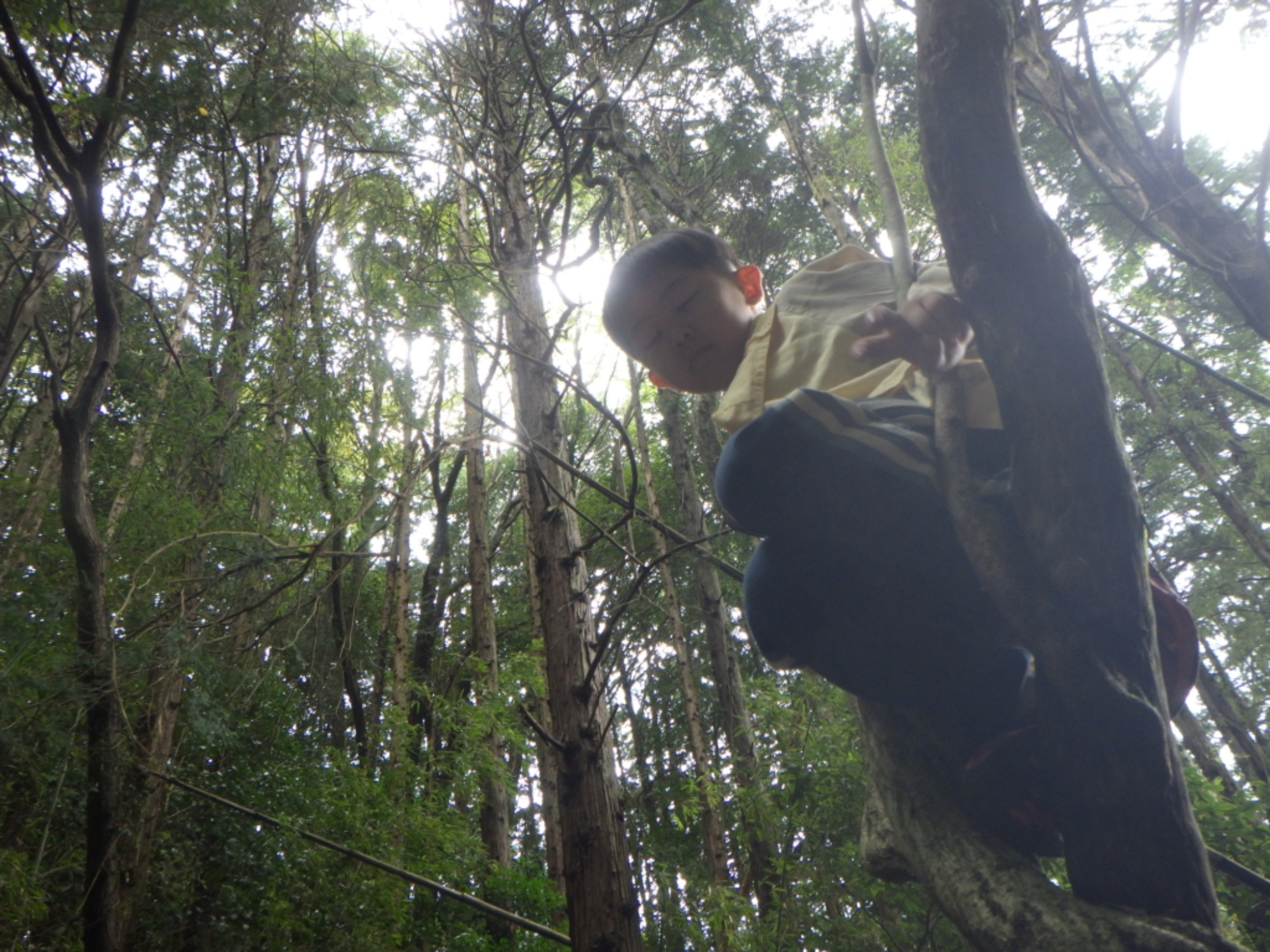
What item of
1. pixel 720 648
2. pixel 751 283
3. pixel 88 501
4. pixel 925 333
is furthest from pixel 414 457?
pixel 720 648

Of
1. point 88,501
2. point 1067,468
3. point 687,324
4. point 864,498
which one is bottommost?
point 1067,468

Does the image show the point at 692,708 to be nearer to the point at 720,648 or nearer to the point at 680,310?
the point at 720,648

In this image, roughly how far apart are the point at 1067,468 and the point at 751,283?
111 cm

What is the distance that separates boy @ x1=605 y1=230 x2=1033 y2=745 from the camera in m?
1.01

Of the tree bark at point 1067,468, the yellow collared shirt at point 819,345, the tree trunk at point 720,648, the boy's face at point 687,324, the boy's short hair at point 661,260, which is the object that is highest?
the tree trunk at point 720,648

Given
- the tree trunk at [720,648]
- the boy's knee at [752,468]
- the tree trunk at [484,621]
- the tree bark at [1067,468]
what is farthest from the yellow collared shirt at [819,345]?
the tree trunk at [484,621]

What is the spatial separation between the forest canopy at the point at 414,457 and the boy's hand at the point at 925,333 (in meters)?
0.18

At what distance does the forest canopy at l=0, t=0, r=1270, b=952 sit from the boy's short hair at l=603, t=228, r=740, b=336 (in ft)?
1.20

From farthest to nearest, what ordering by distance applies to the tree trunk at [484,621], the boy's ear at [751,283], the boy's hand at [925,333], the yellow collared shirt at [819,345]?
1. the tree trunk at [484,621]
2. the boy's ear at [751,283]
3. the yellow collared shirt at [819,345]
4. the boy's hand at [925,333]

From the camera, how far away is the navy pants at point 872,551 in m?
1.02

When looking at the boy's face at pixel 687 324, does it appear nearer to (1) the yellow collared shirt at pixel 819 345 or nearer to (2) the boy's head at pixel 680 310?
(2) the boy's head at pixel 680 310

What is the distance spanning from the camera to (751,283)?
179 cm

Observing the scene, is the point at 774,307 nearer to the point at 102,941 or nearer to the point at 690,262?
the point at 690,262

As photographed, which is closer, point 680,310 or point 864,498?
point 864,498
